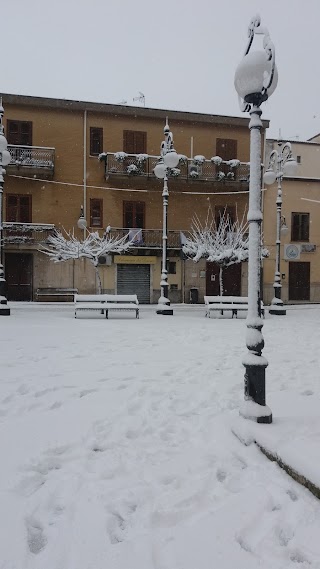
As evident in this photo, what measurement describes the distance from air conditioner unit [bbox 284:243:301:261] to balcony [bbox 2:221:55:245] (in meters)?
13.9

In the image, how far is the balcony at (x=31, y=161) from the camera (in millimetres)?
22578

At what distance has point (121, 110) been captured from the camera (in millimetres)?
24562

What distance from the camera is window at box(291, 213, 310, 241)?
88.9 feet

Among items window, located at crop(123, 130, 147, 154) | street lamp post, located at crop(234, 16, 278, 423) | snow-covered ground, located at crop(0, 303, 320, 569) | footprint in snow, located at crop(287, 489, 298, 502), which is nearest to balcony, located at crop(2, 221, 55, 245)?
window, located at crop(123, 130, 147, 154)

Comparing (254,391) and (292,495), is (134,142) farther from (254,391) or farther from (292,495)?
(292,495)

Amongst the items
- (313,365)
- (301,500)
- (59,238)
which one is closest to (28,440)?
(301,500)

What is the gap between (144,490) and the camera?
113 inches

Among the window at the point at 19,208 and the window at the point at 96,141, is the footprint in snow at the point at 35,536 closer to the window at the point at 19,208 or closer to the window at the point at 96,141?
the window at the point at 19,208

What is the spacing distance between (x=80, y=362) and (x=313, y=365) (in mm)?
3641

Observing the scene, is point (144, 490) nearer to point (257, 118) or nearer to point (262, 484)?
point (262, 484)

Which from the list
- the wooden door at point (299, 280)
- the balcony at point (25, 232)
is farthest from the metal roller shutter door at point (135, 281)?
the wooden door at point (299, 280)

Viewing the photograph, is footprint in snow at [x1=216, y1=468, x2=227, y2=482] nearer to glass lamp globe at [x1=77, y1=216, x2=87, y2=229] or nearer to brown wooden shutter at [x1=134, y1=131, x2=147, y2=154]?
glass lamp globe at [x1=77, y1=216, x2=87, y2=229]

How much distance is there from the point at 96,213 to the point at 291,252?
12.1 m

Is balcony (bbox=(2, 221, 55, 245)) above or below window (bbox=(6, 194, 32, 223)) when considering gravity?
below
